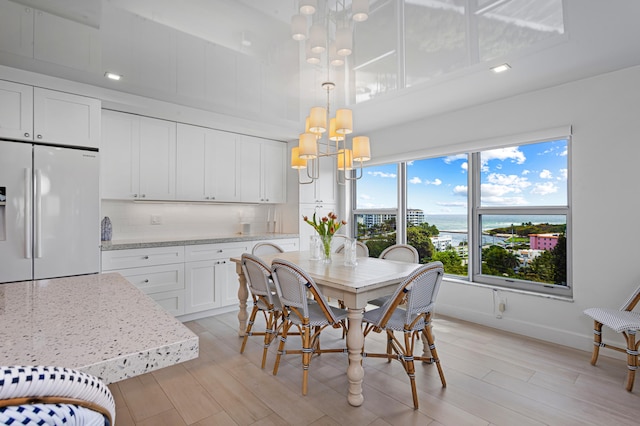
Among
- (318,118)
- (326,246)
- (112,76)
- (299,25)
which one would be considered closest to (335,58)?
(299,25)

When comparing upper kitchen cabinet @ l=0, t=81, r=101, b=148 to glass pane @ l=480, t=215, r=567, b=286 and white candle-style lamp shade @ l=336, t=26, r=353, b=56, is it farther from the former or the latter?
glass pane @ l=480, t=215, r=567, b=286

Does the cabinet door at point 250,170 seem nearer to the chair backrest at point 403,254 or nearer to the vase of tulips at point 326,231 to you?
the vase of tulips at point 326,231

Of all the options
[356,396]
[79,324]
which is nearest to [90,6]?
[79,324]

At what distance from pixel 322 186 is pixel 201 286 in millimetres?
2290

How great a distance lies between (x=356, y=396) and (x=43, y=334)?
5.89 feet

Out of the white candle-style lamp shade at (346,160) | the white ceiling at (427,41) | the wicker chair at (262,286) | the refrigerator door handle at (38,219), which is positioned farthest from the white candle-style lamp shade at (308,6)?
the refrigerator door handle at (38,219)

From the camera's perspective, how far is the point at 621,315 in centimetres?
253

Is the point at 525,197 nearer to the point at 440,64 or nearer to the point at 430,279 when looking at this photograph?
the point at 440,64

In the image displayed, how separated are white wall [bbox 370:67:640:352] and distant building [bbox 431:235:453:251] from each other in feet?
2.49

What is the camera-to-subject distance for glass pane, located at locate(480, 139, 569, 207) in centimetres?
331

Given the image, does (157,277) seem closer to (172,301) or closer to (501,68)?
(172,301)

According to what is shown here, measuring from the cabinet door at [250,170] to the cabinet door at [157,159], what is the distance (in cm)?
92

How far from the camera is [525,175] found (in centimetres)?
352

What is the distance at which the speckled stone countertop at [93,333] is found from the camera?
73 centimetres
